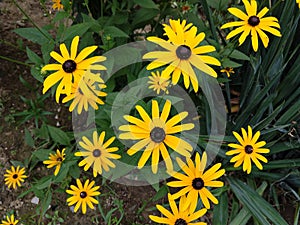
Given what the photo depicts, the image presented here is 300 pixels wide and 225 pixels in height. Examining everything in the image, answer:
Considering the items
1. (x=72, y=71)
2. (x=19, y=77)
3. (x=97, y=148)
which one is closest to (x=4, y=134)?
(x=19, y=77)

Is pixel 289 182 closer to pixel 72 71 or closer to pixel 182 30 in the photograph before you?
pixel 182 30

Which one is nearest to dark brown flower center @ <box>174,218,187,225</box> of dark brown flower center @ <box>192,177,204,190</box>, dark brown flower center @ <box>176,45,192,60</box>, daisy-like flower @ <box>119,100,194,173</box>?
dark brown flower center @ <box>192,177,204,190</box>

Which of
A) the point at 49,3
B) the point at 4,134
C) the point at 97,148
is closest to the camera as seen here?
the point at 97,148

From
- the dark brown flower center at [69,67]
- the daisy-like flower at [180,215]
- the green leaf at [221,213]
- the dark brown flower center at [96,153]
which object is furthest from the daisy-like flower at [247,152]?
the dark brown flower center at [69,67]

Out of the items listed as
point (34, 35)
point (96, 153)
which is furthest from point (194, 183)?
point (34, 35)

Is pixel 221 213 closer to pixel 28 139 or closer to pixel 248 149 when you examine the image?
pixel 248 149

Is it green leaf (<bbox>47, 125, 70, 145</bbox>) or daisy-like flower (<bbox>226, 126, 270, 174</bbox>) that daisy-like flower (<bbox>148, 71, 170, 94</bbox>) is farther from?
green leaf (<bbox>47, 125, 70, 145</bbox>)

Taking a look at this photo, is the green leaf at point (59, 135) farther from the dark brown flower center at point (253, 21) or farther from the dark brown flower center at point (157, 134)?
the dark brown flower center at point (253, 21)
